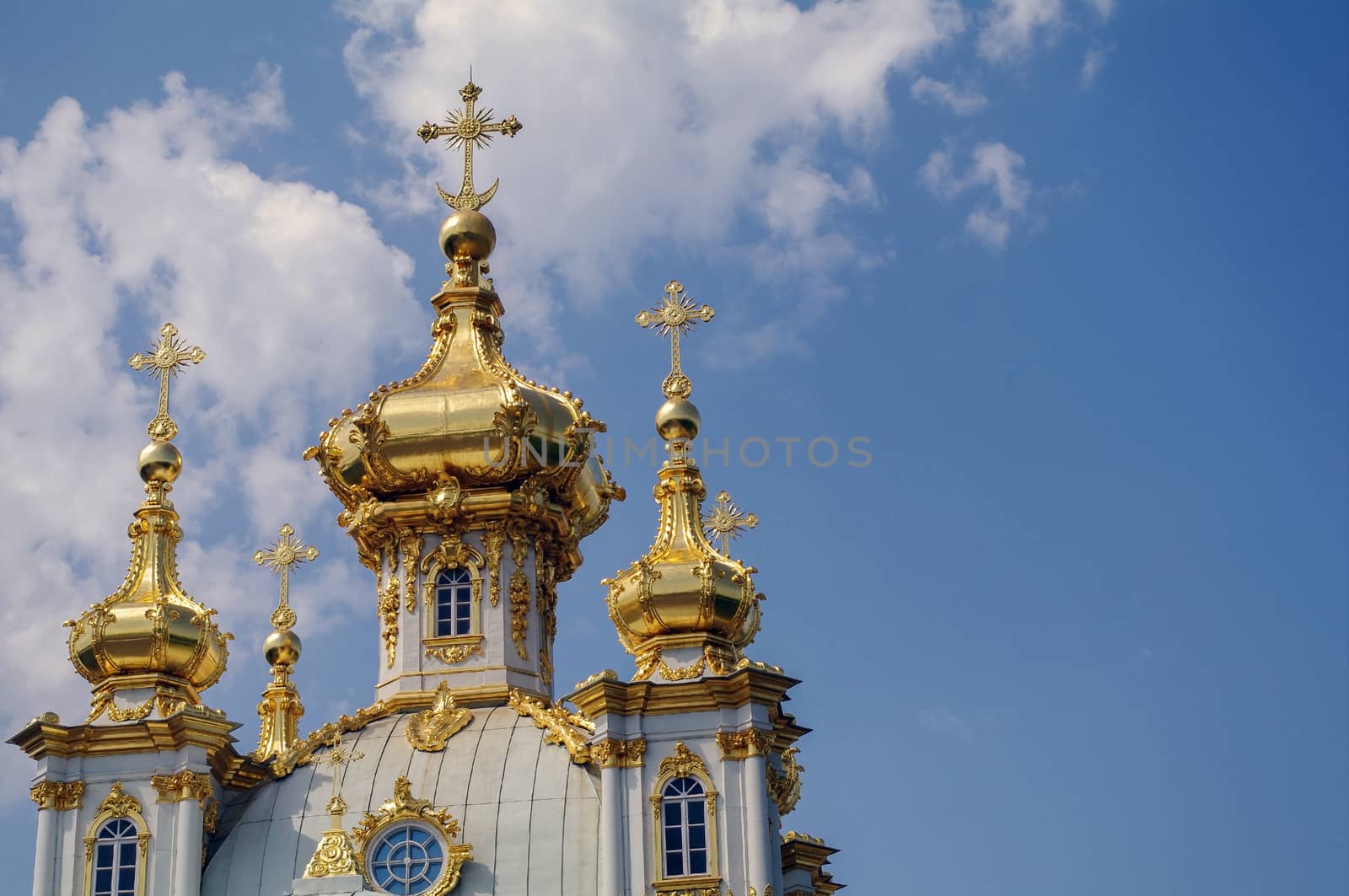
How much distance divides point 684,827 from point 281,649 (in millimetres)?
17242

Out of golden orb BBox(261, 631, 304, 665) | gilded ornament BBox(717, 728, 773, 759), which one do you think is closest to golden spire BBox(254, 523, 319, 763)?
golden orb BBox(261, 631, 304, 665)

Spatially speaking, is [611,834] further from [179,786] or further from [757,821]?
[179,786]

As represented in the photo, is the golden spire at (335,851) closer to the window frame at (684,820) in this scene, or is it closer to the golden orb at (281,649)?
the window frame at (684,820)

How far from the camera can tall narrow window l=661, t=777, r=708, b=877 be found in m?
42.2

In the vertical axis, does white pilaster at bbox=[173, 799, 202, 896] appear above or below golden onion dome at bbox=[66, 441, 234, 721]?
below

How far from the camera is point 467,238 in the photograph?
5206 cm

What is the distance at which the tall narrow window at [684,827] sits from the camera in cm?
4225

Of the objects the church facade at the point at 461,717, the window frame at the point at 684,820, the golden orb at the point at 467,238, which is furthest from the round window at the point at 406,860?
the golden orb at the point at 467,238

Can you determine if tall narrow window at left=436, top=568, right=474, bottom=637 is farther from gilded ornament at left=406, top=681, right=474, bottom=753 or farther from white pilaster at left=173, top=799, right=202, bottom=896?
white pilaster at left=173, top=799, right=202, bottom=896

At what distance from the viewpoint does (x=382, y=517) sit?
49.0m

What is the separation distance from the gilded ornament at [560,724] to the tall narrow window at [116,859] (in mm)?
6559

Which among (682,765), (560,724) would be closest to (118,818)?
(560,724)

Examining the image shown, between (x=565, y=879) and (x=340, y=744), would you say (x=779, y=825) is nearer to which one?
(x=565, y=879)

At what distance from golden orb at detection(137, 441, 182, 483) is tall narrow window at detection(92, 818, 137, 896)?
653 cm
